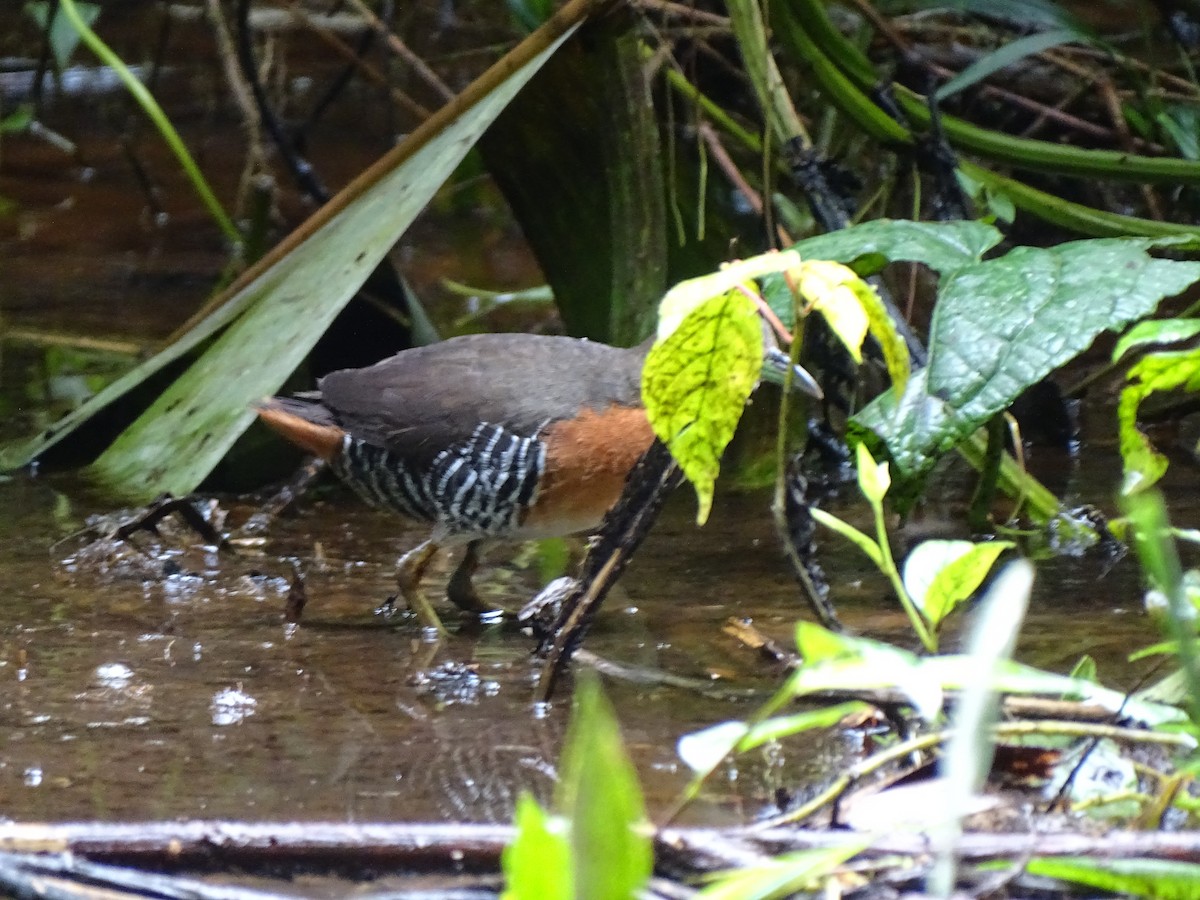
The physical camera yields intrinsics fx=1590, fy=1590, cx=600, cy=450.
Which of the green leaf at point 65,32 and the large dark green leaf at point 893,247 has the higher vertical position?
the green leaf at point 65,32

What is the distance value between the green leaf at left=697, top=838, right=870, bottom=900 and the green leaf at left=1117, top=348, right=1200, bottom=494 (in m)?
0.85

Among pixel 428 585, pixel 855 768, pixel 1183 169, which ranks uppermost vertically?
pixel 1183 169

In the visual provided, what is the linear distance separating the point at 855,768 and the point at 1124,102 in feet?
11.7

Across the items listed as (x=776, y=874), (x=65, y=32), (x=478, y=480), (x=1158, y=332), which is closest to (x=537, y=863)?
(x=776, y=874)

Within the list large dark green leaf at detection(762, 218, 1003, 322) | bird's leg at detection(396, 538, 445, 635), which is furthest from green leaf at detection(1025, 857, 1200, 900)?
bird's leg at detection(396, 538, 445, 635)

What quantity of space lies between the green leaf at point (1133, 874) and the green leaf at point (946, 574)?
15.1 inches

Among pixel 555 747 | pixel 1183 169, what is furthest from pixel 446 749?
pixel 1183 169

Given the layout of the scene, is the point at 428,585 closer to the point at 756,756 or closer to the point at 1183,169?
the point at 756,756

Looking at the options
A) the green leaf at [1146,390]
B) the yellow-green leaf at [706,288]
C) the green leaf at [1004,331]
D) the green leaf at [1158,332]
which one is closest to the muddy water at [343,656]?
the green leaf at [1146,390]

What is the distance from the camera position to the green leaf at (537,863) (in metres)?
1.37

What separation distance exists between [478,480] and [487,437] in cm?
9

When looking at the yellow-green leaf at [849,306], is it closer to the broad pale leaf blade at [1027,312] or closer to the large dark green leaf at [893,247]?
the broad pale leaf blade at [1027,312]

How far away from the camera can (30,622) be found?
307cm

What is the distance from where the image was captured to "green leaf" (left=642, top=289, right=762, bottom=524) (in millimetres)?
1965
